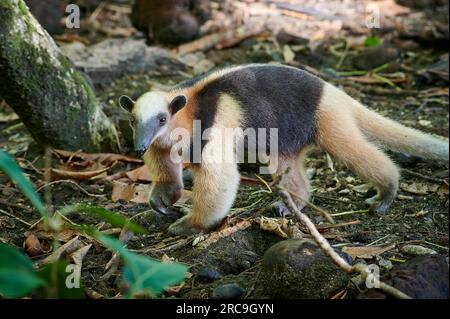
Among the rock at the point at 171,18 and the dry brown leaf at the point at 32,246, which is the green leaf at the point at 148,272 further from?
the rock at the point at 171,18

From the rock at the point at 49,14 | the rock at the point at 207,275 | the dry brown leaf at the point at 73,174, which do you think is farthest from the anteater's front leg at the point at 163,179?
the rock at the point at 49,14

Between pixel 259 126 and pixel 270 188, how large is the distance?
0.49 m

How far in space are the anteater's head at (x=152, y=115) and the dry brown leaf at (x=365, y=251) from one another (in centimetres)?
152

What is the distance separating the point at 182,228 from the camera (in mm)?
4871

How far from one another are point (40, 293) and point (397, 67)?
5.89m

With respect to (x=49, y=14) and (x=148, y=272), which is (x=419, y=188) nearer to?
(x=148, y=272)

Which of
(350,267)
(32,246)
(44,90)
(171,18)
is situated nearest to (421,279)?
(350,267)

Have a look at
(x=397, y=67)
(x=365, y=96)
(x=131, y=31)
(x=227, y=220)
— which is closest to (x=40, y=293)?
(x=227, y=220)

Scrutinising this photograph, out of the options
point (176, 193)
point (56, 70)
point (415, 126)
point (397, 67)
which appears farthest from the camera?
point (397, 67)

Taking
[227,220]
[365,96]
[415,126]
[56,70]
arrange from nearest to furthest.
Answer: [227,220] < [56,70] < [415,126] < [365,96]

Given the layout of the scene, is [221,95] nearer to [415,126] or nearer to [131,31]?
[415,126]

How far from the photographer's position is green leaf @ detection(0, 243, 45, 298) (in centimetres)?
276

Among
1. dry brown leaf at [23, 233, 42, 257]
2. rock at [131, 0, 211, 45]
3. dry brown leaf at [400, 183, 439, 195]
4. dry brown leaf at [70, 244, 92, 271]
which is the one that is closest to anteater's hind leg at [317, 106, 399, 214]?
dry brown leaf at [400, 183, 439, 195]

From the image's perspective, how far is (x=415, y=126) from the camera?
6520mm
